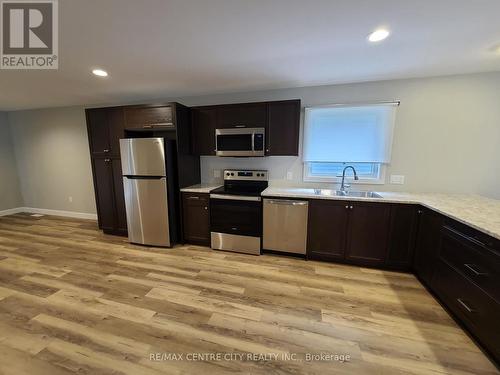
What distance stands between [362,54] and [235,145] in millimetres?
1848

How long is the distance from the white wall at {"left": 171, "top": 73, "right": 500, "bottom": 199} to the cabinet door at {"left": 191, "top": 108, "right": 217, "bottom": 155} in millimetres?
1563

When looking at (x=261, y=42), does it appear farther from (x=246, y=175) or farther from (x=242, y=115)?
(x=246, y=175)

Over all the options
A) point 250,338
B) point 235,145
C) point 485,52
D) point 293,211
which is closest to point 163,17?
point 235,145

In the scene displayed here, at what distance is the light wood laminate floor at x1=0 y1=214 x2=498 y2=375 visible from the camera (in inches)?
56.4

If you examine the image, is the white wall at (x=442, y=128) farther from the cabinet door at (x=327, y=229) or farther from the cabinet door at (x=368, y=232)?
the cabinet door at (x=327, y=229)

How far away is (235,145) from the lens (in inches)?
122

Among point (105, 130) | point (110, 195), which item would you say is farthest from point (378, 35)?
point (110, 195)

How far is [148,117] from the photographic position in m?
3.09

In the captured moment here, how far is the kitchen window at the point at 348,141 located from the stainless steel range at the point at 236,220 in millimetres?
1021

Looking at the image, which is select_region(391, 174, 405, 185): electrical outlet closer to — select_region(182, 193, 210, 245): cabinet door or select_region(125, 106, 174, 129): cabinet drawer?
select_region(182, 193, 210, 245): cabinet door

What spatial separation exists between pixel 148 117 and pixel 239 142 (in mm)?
1439

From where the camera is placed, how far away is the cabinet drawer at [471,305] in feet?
4.62

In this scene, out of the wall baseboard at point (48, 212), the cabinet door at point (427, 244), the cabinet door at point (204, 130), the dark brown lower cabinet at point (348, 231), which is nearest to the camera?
the cabinet door at point (427, 244)

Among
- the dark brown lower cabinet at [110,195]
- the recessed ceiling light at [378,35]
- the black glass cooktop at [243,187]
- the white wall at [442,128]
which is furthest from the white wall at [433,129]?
the dark brown lower cabinet at [110,195]
